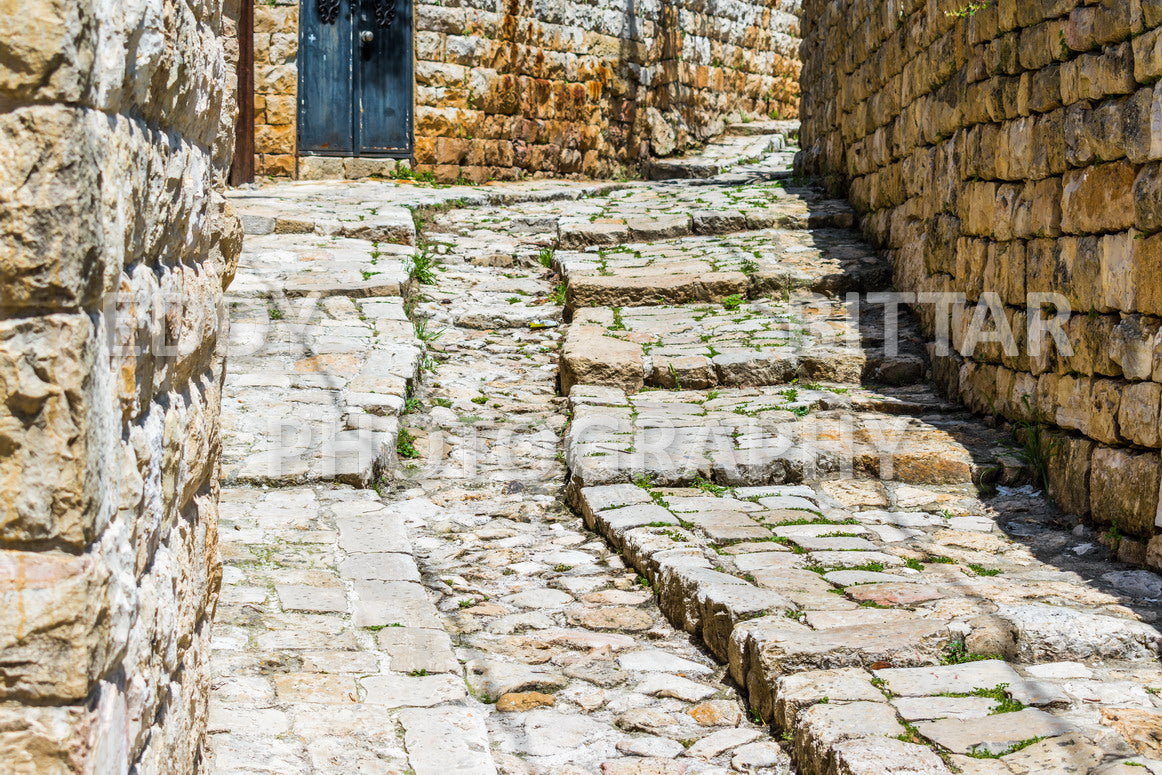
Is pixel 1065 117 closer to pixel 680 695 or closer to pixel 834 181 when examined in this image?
pixel 680 695

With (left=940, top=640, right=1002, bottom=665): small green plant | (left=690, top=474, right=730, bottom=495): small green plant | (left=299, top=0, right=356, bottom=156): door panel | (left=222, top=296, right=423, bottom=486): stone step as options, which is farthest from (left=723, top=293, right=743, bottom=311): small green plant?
(left=299, top=0, right=356, bottom=156): door panel

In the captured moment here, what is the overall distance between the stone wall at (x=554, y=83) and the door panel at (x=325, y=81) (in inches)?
5.1

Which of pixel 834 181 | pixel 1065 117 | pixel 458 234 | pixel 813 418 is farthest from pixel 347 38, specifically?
pixel 1065 117

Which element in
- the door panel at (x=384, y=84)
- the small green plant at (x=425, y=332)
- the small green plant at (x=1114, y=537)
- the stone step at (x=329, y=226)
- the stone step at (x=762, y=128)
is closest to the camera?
the small green plant at (x=1114, y=537)

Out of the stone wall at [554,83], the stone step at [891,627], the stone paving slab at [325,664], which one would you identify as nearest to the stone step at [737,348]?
the stone step at [891,627]

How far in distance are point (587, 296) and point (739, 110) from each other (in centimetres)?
939

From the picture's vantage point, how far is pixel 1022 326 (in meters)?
5.16

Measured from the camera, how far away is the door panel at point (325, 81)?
11.9m

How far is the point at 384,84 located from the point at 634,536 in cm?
884

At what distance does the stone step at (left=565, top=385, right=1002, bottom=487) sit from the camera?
204 inches

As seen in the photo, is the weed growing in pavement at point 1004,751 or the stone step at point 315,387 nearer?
the weed growing in pavement at point 1004,751

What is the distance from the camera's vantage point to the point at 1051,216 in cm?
488

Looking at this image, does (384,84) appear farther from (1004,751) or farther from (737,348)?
(1004,751)

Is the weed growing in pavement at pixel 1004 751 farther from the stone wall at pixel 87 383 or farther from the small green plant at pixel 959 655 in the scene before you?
the stone wall at pixel 87 383
